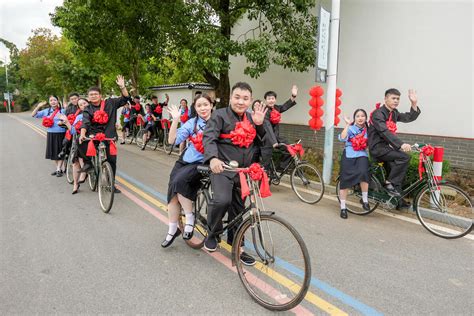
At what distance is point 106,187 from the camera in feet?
18.8

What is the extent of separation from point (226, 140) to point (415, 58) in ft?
22.7

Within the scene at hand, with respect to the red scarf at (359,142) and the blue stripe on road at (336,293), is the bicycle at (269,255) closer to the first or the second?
the blue stripe on road at (336,293)

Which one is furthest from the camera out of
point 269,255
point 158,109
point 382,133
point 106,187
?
point 158,109

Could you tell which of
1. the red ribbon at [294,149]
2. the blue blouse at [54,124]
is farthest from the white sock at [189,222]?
the blue blouse at [54,124]

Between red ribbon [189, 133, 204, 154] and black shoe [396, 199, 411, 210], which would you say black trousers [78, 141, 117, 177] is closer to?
red ribbon [189, 133, 204, 154]

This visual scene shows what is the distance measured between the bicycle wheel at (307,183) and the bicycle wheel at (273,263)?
3223mm

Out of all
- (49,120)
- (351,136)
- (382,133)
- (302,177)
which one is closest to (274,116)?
(302,177)

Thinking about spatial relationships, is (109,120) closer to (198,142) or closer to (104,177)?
(104,177)

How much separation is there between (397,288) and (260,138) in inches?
76.0

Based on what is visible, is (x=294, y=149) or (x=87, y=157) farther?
(x=294, y=149)

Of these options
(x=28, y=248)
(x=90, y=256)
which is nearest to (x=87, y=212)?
(x=28, y=248)

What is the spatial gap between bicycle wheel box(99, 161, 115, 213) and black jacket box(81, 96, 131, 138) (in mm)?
803

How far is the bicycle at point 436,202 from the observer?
472 centimetres

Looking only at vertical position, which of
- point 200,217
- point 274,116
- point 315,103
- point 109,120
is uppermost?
point 315,103
